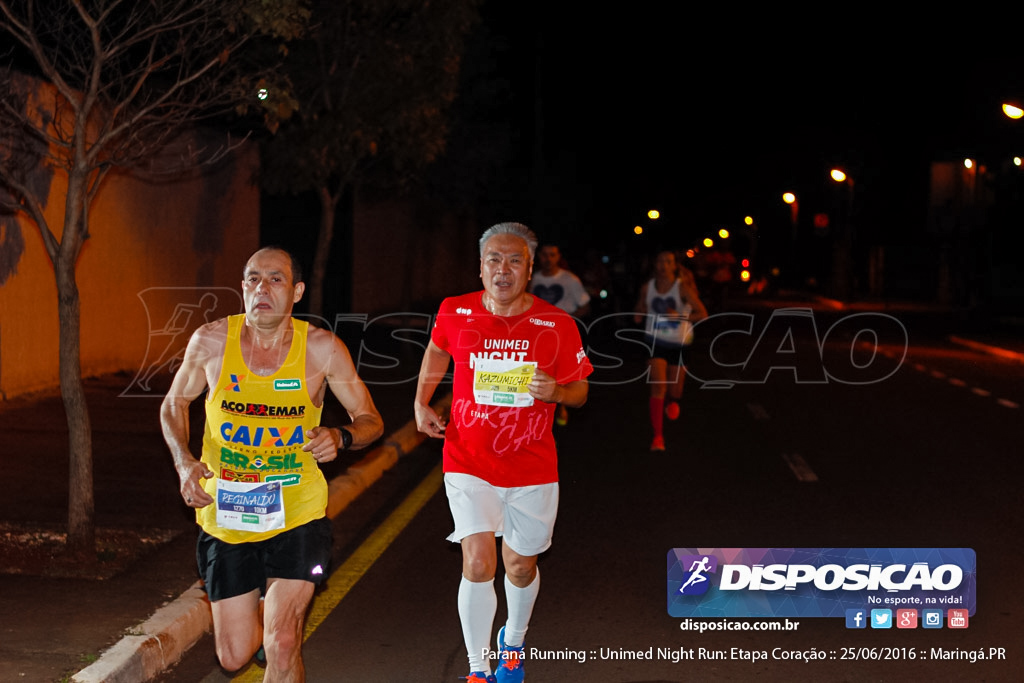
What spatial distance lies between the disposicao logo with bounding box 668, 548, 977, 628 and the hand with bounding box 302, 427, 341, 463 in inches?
76.9

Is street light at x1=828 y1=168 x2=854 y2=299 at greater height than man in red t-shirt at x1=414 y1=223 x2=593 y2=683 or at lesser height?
greater

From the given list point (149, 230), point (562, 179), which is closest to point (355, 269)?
point (149, 230)

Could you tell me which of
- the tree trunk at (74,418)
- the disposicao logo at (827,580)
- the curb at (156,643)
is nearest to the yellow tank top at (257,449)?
the curb at (156,643)

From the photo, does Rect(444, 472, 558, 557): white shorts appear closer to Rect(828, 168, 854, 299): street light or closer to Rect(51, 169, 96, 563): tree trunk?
Rect(51, 169, 96, 563): tree trunk

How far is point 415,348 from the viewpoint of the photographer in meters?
24.9

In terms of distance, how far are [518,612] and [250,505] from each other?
1.49 metres

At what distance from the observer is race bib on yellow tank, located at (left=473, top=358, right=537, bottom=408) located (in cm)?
567

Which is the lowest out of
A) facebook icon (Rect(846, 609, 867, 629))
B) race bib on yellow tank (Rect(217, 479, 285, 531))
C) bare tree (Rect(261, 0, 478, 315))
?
facebook icon (Rect(846, 609, 867, 629))

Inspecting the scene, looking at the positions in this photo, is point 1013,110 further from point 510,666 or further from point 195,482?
point 195,482

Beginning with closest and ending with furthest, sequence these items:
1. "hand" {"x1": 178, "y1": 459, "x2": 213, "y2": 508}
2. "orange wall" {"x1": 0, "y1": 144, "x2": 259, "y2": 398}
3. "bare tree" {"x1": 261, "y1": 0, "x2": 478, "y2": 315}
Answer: "hand" {"x1": 178, "y1": 459, "x2": 213, "y2": 508}, "orange wall" {"x1": 0, "y1": 144, "x2": 259, "y2": 398}, "bare tree" {"x1": 261, "y1": 0, "x2": 478, "y2": 315}

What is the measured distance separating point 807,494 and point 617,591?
3.68 meters

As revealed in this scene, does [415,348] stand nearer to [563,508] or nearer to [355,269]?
[355,269]

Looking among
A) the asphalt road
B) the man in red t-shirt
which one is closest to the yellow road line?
the asphalt road

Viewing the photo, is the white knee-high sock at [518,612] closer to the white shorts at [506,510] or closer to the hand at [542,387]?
the white shorts at [506,510]
